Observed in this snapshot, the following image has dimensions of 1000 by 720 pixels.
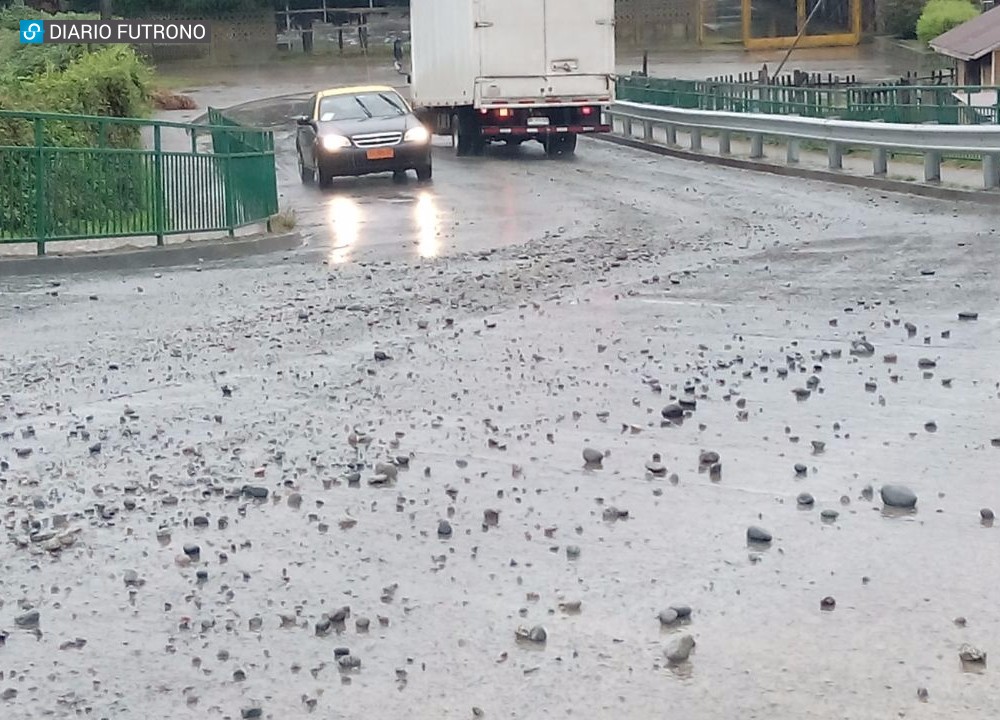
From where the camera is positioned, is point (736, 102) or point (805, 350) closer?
point (805, 350)

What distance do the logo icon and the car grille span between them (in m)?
14.1

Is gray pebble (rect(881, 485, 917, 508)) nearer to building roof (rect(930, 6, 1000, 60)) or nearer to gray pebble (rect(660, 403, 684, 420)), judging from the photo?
gray pebble (rect(660, 403, 684, 420))

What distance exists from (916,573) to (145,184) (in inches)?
540

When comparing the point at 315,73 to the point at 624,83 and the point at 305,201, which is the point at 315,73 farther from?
the point at 305,201

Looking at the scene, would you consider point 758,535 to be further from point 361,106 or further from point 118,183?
point 361,106

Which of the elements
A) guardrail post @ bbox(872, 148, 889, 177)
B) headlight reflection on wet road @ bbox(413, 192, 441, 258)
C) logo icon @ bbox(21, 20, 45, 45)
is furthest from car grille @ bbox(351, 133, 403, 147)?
logo icon @ bbox(21, 20, 45, 45)

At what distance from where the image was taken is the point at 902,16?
69.6m

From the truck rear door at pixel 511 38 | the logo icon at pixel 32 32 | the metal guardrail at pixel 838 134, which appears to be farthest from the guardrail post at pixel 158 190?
the logo icon at pixel 32 32

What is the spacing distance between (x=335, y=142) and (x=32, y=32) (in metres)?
14.3

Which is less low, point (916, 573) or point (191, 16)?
point (191, 16)

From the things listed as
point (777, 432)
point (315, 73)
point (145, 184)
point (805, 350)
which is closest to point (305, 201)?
point (145, 184)

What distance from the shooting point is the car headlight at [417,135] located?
2836 centimetres

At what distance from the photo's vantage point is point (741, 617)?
244 inches

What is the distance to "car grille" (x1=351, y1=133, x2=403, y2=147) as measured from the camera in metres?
28.3
